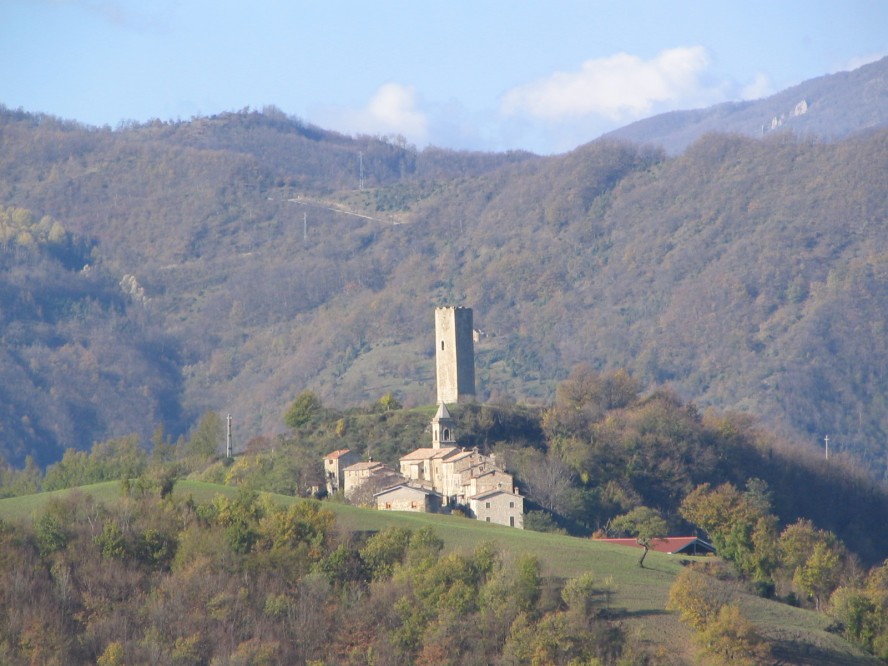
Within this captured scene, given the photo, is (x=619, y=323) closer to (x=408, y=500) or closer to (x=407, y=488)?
(x=407, y=488)

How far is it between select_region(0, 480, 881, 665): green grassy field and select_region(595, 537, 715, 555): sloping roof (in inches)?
71.7

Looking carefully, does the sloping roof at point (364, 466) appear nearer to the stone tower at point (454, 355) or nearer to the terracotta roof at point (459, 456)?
the terracotta roof at point (459, 456)

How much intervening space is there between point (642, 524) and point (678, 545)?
446cm

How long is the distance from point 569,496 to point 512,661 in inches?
885

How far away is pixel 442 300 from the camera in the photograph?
184 m

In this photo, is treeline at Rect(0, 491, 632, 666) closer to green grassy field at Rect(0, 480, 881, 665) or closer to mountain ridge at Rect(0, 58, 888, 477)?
green grassy field at Rect(0, 480, 881, 665)

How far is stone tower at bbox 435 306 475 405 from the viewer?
88.8 meters

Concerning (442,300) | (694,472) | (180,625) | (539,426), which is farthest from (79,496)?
(442,300)

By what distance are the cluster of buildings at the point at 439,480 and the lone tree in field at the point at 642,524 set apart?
4.23 meters

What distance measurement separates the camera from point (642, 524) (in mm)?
69812

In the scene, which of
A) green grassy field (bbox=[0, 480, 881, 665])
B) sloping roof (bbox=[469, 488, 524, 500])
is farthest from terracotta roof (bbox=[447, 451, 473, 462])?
green grassy field (bbox=[0, 480, 881, 665])

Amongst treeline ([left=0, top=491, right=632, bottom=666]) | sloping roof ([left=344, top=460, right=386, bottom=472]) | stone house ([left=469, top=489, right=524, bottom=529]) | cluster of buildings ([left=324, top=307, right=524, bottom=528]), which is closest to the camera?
treeline ([left=0, top=491, right=632, bottom=666])

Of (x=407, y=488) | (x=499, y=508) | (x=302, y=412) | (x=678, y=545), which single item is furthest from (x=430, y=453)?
(x=678, y=545)

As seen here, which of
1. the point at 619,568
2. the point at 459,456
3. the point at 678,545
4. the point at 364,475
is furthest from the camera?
the point at 459,456
